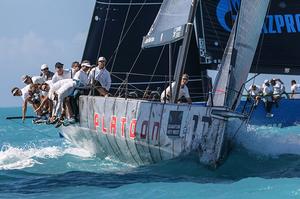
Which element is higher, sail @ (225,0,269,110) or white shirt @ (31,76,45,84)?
sail @ (225,0,269,110)

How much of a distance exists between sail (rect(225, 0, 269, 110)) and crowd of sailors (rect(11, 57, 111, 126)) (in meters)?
2.81

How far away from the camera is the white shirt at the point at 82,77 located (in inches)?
538

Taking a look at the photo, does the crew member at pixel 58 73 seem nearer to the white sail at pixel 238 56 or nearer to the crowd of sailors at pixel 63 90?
the crowd of sailors at pixel 63 90

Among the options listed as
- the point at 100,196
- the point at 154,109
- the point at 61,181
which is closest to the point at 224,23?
the point at 154,109

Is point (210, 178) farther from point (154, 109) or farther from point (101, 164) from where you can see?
point (101, 164)

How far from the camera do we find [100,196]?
31.4ft

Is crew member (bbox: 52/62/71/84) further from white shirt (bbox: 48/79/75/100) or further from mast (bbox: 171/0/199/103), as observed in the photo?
mast (bbox: 171/0/199/103)

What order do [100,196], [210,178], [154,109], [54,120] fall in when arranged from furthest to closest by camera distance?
[54,120] < [154,109] < [210,178] < [100,196]

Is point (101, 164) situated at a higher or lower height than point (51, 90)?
lower

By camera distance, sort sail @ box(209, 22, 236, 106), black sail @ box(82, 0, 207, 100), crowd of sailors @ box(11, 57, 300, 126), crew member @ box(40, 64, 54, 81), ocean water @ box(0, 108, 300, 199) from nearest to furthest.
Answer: ocean water @ box(0, 108, 300, 199) < sail @ box(209, 22, 236, 106) < crowd of sailors @ box(11, 57, 300, 126) < crew member @ box(40, 64, 54, 81) < black sail @ box(82, 0, 207, 100)

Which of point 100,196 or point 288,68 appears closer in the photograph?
point 100,196

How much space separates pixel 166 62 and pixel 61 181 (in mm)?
8028

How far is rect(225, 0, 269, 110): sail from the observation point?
37.3ft

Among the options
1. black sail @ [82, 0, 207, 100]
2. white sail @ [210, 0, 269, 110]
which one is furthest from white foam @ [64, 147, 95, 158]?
white sail @ [210, 0, 269, 110]
